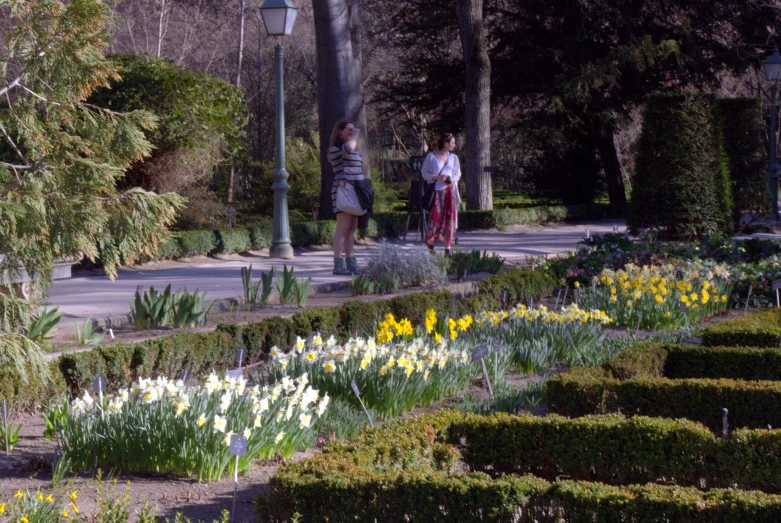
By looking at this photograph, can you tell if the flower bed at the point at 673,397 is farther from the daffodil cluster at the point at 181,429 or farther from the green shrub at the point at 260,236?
the green shrub at the point at 260,236

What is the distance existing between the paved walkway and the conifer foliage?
2447 mm

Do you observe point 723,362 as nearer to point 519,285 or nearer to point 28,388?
point 519,285

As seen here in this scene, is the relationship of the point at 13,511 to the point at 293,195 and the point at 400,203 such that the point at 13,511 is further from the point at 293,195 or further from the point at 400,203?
the point at 400,203

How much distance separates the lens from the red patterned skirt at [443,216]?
35.0 feet

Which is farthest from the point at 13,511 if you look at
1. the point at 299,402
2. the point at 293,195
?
the point at 293,195

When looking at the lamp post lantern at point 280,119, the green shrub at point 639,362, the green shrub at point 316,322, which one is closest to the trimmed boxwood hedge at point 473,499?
the green shrub at point 639,362

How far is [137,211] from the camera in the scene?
437cm

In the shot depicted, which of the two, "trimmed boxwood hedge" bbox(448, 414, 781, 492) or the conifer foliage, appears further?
the conifer foliage

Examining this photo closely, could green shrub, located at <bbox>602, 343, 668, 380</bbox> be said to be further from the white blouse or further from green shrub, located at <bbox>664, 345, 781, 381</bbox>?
the white blouse

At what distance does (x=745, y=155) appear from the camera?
1892 cm

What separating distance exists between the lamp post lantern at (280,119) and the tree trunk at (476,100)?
7.97m

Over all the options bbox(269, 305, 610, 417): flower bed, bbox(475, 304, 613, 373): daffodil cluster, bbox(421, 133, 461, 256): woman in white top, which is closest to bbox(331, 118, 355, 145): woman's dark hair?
bbox(421, 133, 461, 256): woman in white top

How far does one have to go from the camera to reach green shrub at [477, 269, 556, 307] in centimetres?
845

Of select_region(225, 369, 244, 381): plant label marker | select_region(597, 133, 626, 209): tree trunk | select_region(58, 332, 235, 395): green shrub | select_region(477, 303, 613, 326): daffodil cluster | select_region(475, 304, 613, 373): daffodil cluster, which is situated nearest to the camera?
select_region(225, 369, 244, 381): plant label marker
